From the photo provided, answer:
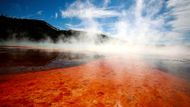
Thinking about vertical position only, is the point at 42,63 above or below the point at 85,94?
above

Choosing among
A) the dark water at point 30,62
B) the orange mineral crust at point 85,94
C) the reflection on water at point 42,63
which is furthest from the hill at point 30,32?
the orange mineral crust at point 85,94

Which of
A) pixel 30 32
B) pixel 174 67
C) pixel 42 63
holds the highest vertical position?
pixel 30 32

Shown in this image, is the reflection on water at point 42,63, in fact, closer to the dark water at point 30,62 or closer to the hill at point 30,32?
the dark water at point 30,62

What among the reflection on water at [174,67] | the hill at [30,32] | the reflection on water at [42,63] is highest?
the hill at [30,32]

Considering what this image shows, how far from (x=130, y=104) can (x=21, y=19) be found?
82757mm

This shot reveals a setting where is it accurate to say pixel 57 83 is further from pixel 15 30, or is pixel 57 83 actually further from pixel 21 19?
pixel 21 19

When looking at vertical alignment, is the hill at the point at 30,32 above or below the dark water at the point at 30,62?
above

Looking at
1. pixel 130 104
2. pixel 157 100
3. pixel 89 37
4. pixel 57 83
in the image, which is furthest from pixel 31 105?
pixel 89 37

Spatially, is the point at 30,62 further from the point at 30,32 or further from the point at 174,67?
the point at 30,32

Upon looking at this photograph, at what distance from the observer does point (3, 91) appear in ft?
16.9

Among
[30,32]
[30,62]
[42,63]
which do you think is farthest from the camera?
[30,32]

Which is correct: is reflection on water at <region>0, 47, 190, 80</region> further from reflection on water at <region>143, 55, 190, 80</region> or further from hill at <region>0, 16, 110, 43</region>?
hill at <region>0, 16, 110, 43</region>

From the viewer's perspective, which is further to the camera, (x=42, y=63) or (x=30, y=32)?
(x=30, y=32)

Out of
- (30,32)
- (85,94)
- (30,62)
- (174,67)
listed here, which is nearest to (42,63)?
(30,62)
